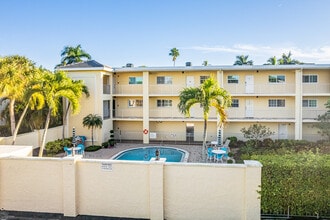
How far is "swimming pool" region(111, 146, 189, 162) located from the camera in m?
20.4

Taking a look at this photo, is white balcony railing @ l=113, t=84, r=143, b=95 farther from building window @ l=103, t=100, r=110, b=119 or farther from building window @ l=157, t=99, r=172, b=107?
building window @ l=157, t=99, r=172, b=107

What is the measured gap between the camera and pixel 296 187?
838 cm

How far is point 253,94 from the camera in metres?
24.5

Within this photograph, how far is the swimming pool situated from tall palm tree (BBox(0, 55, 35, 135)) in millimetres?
8145

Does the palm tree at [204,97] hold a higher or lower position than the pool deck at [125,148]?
higher

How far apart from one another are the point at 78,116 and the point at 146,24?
35.2 ft

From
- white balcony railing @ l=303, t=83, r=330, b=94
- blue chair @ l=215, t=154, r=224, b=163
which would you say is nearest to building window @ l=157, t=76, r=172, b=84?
blue chair @ l=215, t=154, r=224, b=163

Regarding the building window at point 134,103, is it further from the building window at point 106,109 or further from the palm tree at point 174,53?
the palm tree at point 174,53

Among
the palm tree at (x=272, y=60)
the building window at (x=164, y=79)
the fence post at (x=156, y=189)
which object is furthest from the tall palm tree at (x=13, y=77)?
the palm tree at (x=272, y=60)

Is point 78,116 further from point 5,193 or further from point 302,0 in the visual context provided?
point 302,0

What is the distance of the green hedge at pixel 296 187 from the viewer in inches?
327

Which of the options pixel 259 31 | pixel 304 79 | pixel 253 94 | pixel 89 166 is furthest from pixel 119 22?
pixel 304 79

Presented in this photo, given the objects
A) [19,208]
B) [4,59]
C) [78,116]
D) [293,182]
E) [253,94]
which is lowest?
[19,208]

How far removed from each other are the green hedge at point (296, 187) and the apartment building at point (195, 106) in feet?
49.7
